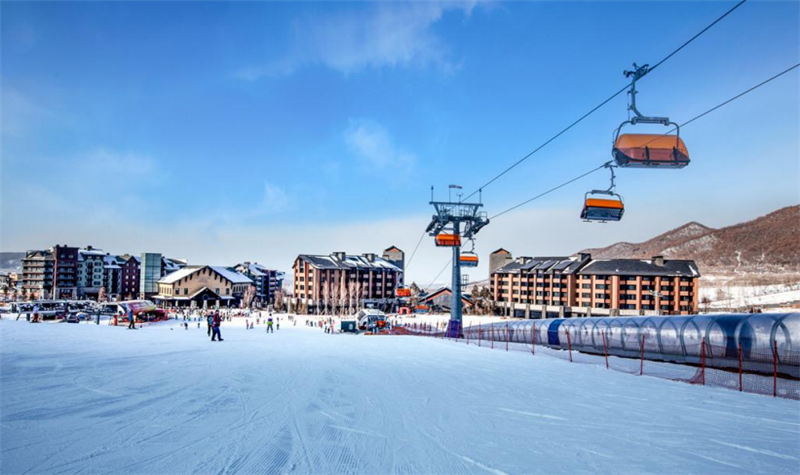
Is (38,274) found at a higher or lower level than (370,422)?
higher

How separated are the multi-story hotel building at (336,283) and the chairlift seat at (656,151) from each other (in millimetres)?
69427

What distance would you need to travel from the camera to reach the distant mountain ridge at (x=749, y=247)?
13188cm

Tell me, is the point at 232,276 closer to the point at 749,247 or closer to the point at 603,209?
the point at 603,209

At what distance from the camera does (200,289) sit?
77.9m

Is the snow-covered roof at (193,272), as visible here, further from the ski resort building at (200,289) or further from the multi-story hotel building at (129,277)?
→ the multi-story hotel building at (129,277)

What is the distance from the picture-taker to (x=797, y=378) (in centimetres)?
1084

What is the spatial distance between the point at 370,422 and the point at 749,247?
187m

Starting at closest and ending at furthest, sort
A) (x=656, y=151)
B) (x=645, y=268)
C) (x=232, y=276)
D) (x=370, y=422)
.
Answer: (x=370, y=422)
(x=656, y=151)
(x=645, y=268)
(x=232, y=276)

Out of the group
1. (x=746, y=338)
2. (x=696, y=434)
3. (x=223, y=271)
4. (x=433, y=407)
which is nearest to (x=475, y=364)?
(x=433, y=407)

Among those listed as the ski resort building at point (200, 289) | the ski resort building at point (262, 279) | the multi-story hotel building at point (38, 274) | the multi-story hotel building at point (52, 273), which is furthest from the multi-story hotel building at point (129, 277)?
the ski resort building at point (200, 289)

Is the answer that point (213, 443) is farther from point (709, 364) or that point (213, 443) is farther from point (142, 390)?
point (709, 364)

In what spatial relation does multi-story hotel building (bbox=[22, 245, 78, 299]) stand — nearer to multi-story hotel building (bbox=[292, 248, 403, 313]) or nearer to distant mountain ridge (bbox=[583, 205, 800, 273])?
multi-story hotel building (bbox=[292, 248, 403, 313])

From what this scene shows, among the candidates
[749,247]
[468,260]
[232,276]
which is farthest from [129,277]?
[749,247]

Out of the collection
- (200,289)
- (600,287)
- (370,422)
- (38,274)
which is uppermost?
(38,274)
